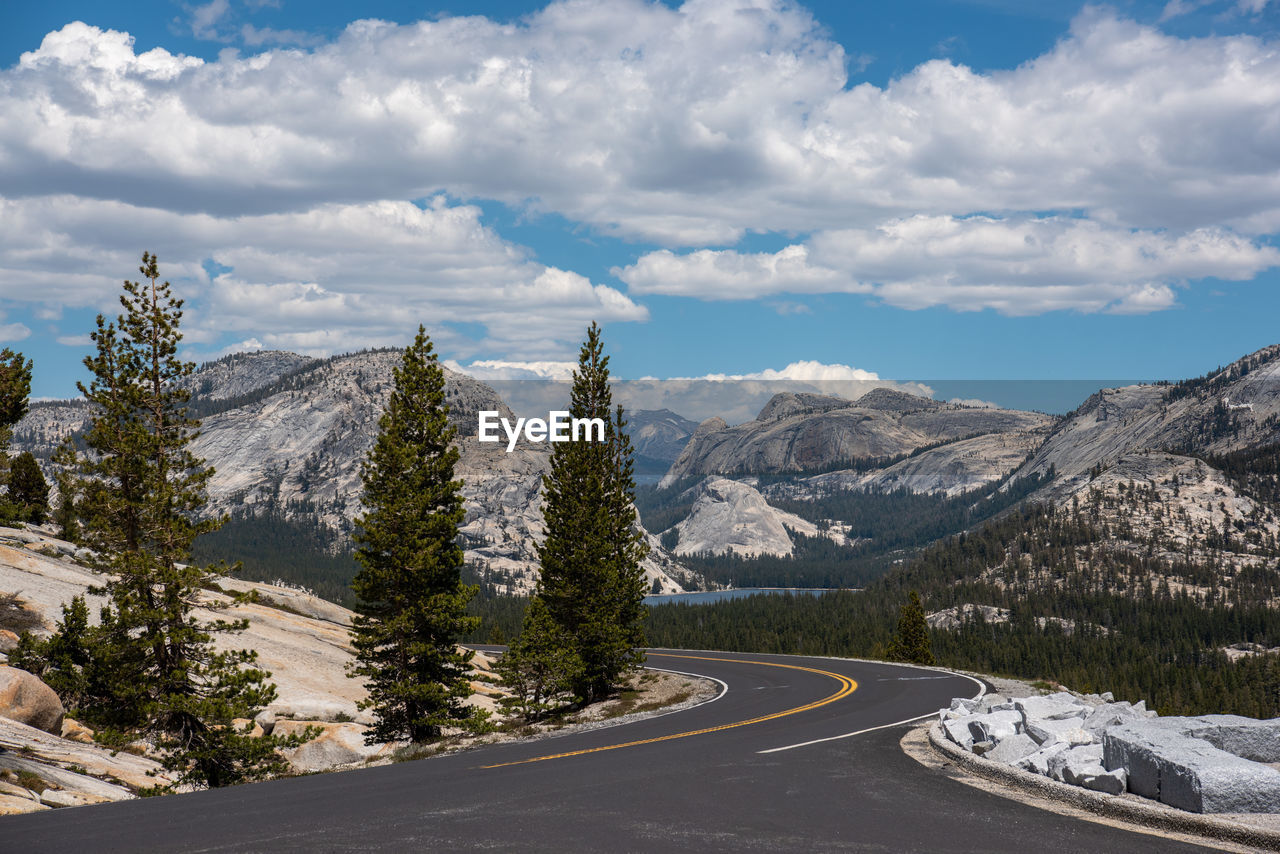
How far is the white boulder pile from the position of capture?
11.2 m

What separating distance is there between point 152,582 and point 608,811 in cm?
2103

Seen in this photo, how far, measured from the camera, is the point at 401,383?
4044 centimetres

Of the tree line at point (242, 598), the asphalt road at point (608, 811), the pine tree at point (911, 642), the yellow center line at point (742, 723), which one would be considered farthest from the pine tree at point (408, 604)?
the pine tree at point (911, 642)

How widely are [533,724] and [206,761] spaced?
501 inches

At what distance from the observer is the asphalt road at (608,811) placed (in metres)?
11.2

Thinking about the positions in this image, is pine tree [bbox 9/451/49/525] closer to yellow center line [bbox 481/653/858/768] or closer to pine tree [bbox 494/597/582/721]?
pine tree [bbox 494/597/582/721]

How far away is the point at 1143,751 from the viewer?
12.6m

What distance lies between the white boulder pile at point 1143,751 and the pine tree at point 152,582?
71.5ft

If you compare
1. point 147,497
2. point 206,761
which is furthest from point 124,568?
point 206,761

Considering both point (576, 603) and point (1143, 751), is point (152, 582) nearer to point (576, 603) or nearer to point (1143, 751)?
point (576, 603)

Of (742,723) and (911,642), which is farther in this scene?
(911,642)

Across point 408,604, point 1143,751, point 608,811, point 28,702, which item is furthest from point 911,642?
point 608,811

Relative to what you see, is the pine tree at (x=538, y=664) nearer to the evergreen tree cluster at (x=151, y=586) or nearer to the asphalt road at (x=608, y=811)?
the evergreen tree cluster at (x=151, y=586)

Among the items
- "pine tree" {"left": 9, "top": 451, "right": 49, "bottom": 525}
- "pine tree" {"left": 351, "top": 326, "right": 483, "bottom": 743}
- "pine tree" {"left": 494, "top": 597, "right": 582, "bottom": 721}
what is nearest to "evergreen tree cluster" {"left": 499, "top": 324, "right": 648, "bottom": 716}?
"pine tree" {"left": 494, "top": 597, "right": 582, "bottom": 721}
